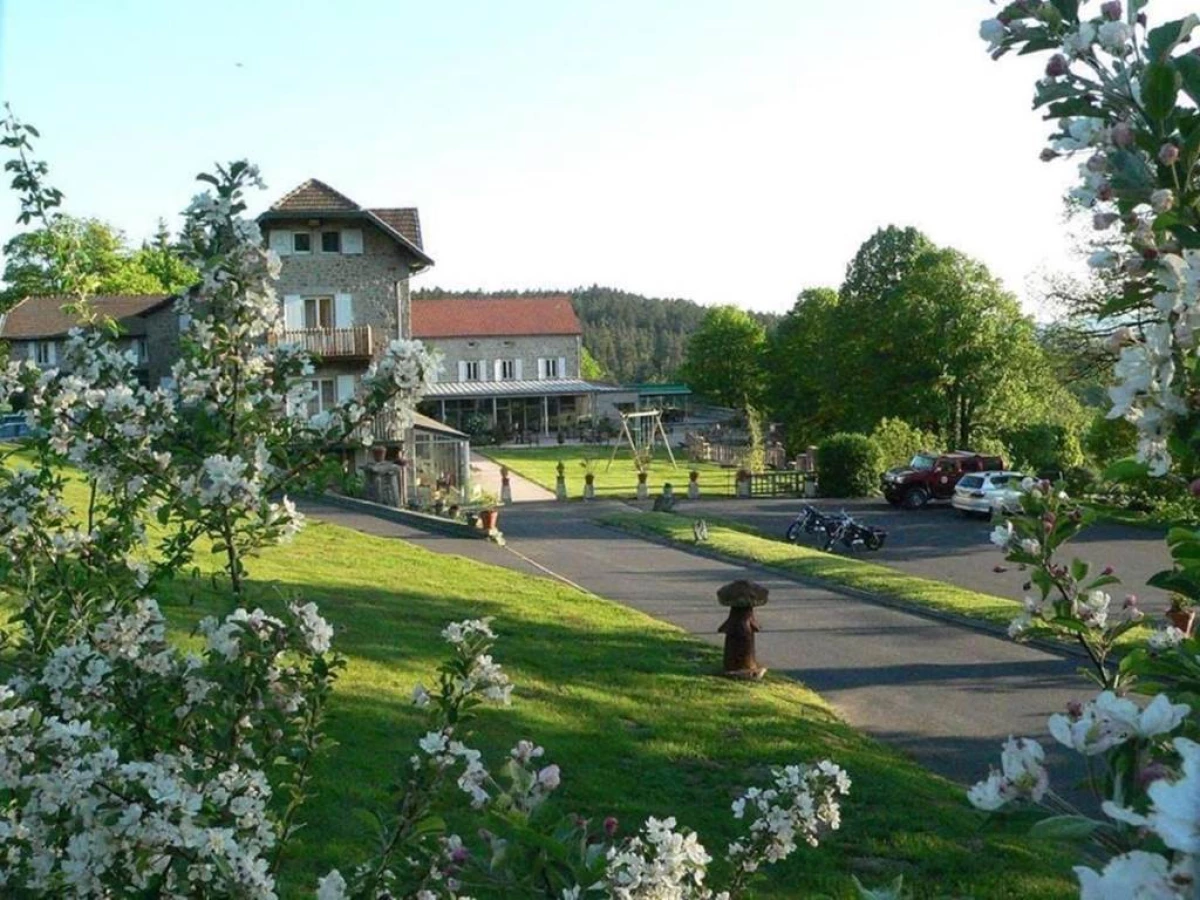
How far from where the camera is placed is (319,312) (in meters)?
34.5

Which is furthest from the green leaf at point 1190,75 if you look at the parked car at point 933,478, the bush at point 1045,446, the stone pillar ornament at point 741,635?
the bush at point 1045,446

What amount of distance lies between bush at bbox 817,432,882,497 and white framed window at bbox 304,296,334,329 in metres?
16.7

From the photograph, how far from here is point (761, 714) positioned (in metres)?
11.8

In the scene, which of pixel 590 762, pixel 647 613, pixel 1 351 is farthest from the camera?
pixel 647 613

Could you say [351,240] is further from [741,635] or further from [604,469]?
[741,635]

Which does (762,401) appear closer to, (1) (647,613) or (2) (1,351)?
(1) (647,613)

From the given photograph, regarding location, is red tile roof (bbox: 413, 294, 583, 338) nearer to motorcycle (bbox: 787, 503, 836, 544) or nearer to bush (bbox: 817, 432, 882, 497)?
bush (bbox: 817, 432, 882, 497)

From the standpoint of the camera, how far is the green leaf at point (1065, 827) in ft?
4.86

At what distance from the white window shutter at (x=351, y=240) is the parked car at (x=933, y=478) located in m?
16.9

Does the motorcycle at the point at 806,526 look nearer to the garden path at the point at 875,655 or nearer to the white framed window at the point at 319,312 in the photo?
the garden path at the point at 875,655

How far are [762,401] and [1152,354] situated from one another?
238ft

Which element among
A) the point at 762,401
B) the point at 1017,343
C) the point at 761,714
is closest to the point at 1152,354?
the point at 761,714

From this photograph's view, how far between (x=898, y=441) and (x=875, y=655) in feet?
93.8

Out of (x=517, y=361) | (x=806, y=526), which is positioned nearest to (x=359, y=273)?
(x=806, y=526)
